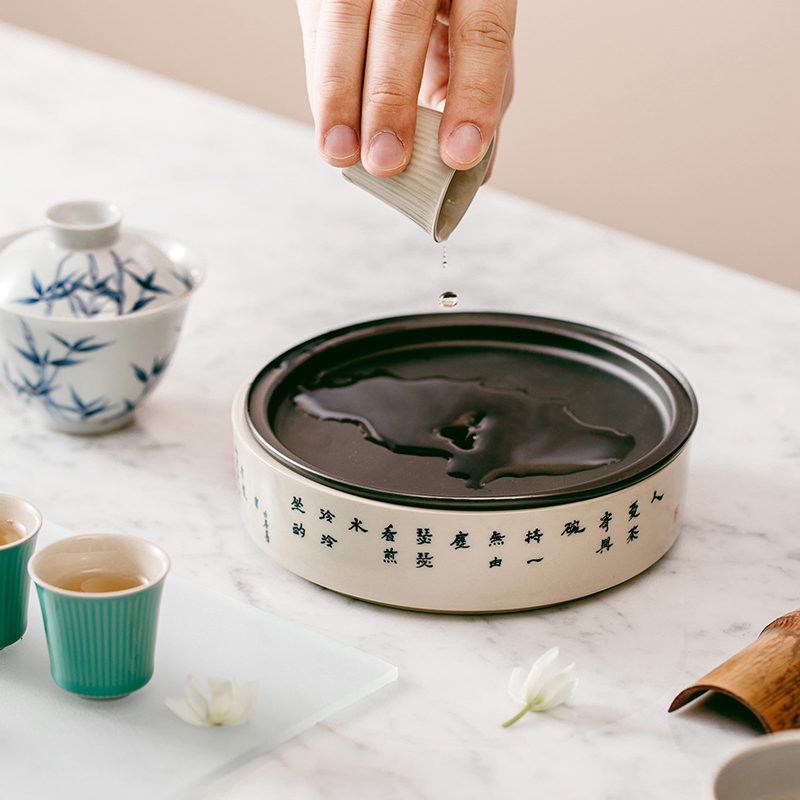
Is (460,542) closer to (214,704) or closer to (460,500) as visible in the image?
(460,500)

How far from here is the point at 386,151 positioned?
0.92 meters

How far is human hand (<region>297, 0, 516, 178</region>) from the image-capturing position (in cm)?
93

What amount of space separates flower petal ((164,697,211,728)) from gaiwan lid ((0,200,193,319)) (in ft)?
1.67

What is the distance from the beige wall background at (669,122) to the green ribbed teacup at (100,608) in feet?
7.58

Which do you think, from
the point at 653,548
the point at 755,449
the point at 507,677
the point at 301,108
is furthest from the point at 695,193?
the point at 507,677

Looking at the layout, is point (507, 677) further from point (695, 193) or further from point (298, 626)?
point (695, 193)

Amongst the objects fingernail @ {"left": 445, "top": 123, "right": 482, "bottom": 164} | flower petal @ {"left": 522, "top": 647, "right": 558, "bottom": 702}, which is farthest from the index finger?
flower petal @ {"left": 522, "top": 647, "right": 558, "bottom": 702}

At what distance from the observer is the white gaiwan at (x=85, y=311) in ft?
3.84

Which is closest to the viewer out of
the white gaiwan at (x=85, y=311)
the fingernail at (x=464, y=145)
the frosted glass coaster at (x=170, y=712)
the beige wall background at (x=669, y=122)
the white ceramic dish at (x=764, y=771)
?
the white ceramic dish at (x=764, y=771)

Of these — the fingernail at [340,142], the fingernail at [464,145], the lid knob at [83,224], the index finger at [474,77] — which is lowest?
the lid knob at [83,224]

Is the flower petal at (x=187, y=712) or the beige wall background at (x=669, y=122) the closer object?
the flower petal at (x=187, y=712)

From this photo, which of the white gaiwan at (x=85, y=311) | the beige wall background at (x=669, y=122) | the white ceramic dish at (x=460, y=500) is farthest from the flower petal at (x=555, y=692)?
the beige wall background at (x=669, y=122)

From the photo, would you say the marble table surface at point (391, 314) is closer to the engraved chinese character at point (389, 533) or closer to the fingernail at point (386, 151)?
the engraved chinese character at point (389, 533)

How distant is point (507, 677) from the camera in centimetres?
90
